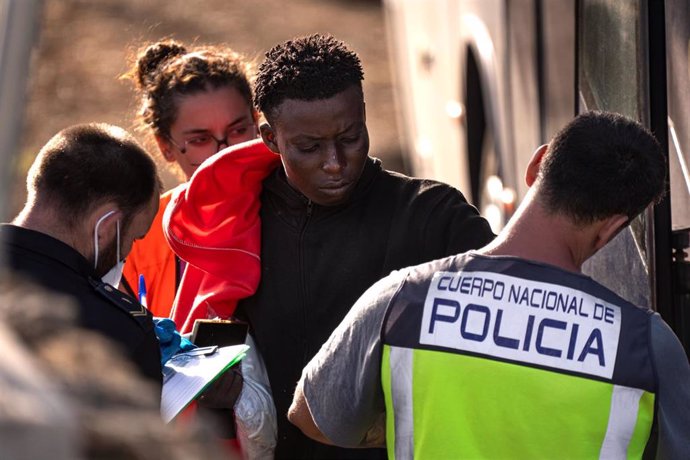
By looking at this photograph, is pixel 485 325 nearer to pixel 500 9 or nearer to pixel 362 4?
pixel 500 9

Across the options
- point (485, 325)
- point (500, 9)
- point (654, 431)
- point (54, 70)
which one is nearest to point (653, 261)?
point (654, 431)

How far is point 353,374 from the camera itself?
211cm

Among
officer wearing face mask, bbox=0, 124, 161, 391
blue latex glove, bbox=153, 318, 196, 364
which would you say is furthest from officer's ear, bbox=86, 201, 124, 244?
blue latex glove, bbox=153, 318, 196, 364

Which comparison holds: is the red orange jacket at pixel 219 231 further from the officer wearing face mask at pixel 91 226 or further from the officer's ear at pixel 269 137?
the officer wearing face mask at pixel 91 226

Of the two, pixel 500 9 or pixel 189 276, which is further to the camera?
pixel 500 9

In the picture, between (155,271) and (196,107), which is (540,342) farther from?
(196,107)

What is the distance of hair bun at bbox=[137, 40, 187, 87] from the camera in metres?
3.63

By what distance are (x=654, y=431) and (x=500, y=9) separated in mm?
3574

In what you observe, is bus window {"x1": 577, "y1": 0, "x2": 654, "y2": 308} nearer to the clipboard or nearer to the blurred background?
the clipboard

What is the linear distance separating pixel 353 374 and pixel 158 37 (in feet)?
29.5

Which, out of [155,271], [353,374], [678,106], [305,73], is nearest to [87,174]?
[305,73]

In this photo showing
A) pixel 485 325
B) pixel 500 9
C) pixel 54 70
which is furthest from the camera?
pixel 54 70

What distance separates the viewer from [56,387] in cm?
93

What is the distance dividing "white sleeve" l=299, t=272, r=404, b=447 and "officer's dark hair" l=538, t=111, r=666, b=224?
0.30 metres
